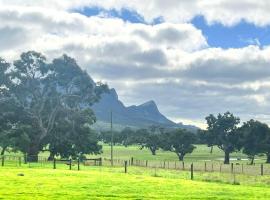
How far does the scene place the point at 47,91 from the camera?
10088 cm

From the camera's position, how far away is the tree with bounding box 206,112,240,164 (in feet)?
457

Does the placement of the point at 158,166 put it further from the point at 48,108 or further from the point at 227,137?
the point at 227,137

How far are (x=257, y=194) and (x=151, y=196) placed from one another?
8.18 metres

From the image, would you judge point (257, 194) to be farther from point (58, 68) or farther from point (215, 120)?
point (215, 120)

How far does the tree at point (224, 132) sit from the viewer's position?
139 m

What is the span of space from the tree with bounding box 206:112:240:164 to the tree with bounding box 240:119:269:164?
3742mm

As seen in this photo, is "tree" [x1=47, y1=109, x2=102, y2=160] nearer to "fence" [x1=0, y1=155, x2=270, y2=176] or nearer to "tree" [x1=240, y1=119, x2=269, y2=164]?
"fence" [x1=0, y1=155, x2=270, y2=176]

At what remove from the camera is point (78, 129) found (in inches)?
3959

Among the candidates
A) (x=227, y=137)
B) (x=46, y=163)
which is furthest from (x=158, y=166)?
(x=227, y=137)

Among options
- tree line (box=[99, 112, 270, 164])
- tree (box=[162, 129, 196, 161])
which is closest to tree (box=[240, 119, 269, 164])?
tree line (box=[99, 112, 270, 164])

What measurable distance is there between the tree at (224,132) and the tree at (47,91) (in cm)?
4947

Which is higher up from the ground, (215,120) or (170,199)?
(215,120)

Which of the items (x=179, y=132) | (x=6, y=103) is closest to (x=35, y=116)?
(x=6, y=103)

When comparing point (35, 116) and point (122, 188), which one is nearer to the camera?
point (122, 188)
